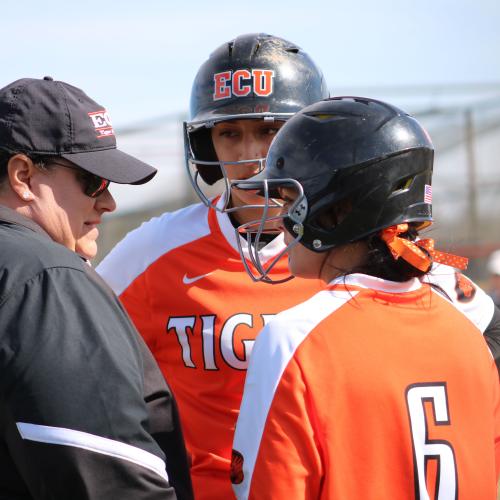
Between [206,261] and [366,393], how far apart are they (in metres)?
1.31

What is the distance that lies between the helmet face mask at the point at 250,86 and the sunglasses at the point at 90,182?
2.34ft

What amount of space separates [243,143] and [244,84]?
0.75ft

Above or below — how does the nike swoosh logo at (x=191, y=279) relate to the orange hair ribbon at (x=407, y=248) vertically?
below

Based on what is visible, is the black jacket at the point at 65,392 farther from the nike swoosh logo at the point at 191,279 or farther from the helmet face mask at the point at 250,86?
the helmet face mask at the point at 250,86

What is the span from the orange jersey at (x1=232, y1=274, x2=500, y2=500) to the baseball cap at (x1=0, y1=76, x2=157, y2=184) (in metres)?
0.77

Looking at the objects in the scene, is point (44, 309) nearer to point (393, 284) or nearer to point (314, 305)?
point (314, 305)

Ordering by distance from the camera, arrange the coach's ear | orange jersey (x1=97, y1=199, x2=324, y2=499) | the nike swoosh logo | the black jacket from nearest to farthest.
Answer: the black jacket, the coach's ear, orange jersey (x1=97, y1=199, x2=324, y2=499), the nike swoosh logo

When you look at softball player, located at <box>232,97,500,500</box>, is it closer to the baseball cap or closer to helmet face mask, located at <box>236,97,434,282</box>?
helmet face mask, located at <box>236,97,434,282</box>

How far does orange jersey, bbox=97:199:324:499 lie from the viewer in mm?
3184

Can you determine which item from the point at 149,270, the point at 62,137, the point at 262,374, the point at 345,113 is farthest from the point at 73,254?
the point at 149,270

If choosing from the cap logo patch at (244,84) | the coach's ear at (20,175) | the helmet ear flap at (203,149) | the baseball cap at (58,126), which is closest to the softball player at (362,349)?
the baseball cap at (58,126)

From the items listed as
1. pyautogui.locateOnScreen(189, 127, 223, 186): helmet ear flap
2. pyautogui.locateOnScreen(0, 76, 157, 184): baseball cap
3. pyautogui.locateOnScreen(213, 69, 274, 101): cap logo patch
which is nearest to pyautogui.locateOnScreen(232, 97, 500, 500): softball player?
pyautogui.locateOnScreen(0, 76, 157, 184): baseball cap

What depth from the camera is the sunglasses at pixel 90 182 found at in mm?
2615

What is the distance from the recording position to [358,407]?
2201 millimetres
